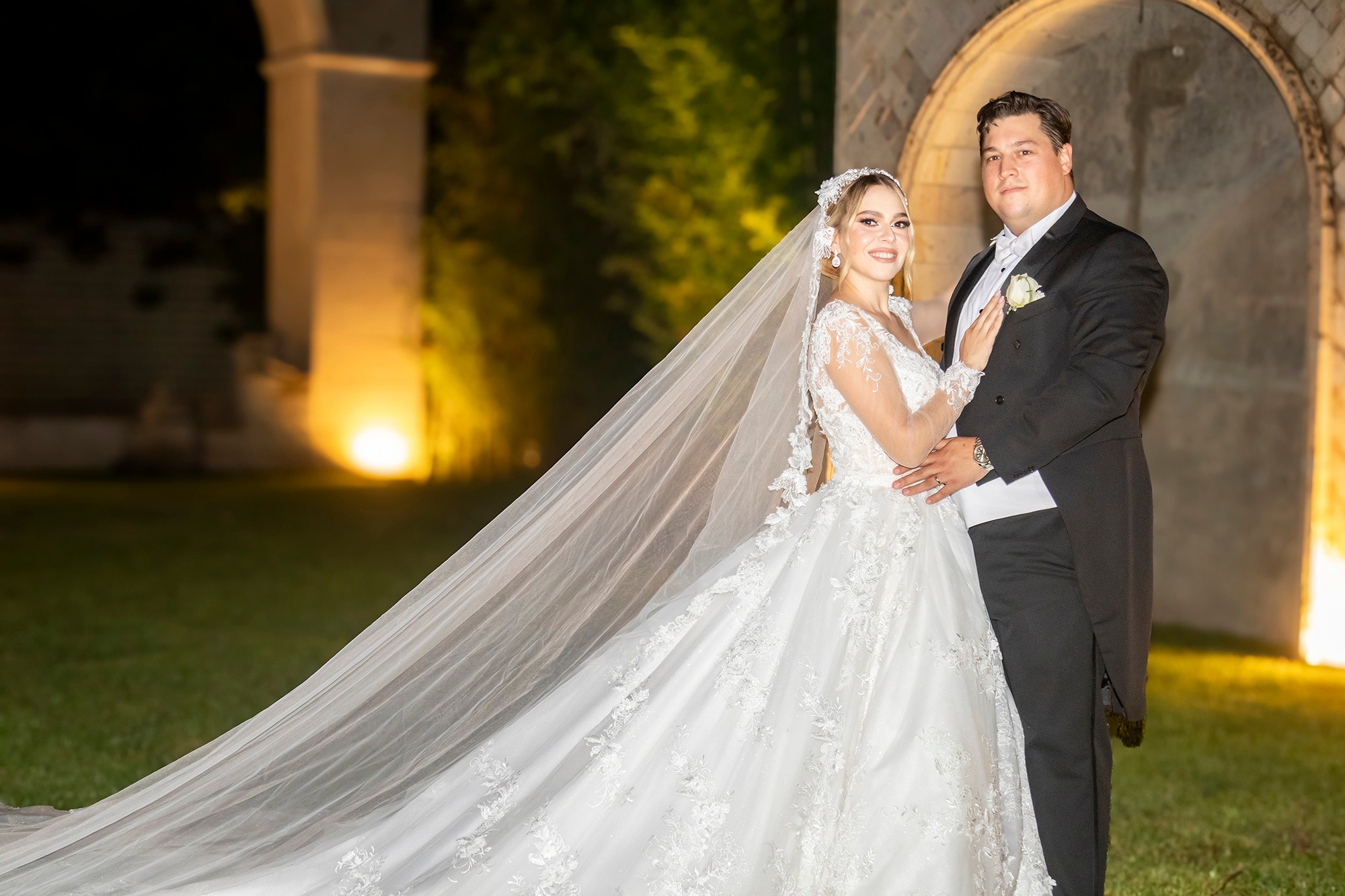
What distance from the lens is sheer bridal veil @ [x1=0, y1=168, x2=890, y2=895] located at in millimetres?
3244

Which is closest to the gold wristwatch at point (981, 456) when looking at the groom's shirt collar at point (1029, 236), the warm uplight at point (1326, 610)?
the groom's shirt collar at point (1029, 236)

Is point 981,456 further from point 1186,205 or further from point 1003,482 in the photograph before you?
point 1186,205

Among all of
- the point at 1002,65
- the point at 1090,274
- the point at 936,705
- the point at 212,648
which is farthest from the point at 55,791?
the point at 1002,65

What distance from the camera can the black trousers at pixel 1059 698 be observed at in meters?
2.92

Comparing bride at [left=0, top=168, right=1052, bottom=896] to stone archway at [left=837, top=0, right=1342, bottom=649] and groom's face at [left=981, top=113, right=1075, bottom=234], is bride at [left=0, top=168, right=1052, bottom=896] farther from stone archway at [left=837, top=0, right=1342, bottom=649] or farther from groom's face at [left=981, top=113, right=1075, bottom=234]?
stone archway at [left=837, top=0, right=1342, bottom=649]

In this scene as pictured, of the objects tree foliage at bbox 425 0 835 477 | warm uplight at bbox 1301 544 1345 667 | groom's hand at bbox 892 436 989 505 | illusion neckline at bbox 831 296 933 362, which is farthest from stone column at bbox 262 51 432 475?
groom's hand at bbox 892 436 989 505

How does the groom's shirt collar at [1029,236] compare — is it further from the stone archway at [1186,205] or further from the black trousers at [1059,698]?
the stone archway at [1186,205]

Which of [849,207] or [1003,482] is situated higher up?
[849,207]

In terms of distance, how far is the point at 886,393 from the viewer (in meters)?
3.04

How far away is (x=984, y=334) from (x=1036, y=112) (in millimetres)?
473

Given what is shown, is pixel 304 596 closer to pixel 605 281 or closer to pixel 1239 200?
pixel 1239 200

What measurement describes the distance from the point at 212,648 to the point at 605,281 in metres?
7.57

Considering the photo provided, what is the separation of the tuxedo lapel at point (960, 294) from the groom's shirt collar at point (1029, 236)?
75mm

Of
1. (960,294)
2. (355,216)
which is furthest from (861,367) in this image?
(355,216)
